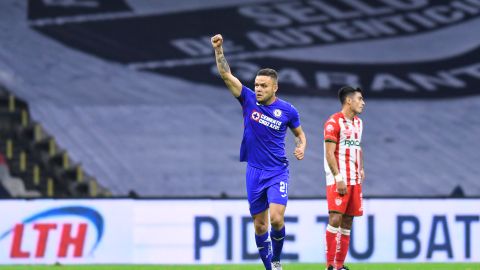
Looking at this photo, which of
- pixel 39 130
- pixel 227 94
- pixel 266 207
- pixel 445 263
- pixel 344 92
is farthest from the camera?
pixel 227 94

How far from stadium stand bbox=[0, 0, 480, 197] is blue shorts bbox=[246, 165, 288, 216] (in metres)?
12.7

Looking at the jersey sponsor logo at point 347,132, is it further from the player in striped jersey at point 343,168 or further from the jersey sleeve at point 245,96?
the jersey sleeve at point 245,96

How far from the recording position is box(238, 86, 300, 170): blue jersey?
33.2 feet

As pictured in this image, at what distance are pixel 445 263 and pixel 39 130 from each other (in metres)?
10.8

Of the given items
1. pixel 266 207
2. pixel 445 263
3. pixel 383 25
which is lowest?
pixel 445 263

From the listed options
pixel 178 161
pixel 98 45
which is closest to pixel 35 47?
pixel 98 45

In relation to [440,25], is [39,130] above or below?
below

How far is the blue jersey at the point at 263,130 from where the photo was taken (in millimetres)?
10117

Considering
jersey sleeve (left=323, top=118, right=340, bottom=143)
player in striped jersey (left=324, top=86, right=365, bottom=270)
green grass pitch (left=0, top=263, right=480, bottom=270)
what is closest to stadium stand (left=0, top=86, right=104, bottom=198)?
green grass pitch (left=0, top=263, right=480, bottom=270)

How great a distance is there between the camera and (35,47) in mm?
24391

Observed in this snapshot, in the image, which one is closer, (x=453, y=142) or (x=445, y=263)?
(x=445, y=263)

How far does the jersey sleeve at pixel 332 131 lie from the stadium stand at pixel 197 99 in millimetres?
12013

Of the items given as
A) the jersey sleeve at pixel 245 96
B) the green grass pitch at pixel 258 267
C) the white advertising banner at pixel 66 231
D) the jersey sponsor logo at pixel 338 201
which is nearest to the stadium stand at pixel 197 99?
the white advertising banner at pixel 66 231

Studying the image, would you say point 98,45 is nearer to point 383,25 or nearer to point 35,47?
point 35,47
